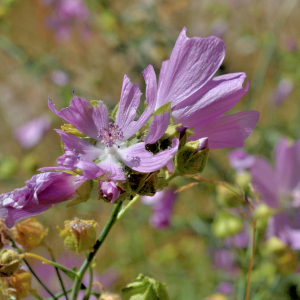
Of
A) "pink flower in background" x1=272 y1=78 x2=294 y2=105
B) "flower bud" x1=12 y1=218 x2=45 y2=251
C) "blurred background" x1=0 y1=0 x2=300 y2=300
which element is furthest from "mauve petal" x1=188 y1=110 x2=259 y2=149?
"pink flower in background" x1=272 y1=78 x2=294 y2=105

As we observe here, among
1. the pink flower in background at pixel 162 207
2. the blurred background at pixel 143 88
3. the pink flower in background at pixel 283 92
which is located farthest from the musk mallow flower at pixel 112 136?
the pink flower in background at pixel 283 92

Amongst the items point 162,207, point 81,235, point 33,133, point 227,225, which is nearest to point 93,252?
point 81,235

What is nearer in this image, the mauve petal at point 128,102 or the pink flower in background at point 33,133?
the mauve petal at point 128,102

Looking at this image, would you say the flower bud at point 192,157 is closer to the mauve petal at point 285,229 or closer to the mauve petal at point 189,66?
the mauve petal at point 189,66

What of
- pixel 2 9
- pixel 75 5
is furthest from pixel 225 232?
pixel 75 5

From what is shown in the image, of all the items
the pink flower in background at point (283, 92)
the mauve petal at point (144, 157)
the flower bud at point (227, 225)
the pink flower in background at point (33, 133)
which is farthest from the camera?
the pink flower in background at point (33, 133)

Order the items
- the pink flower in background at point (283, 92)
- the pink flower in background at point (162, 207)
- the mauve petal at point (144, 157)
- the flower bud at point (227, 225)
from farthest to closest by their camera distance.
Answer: the pink flower in background at point (283, 92)
the pink flower in background at point (162, 207)
the flower bud at point (227, 225)
the mauve petal at point (144, 157)

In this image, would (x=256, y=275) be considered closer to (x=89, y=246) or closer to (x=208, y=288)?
(x=89, y=246)
